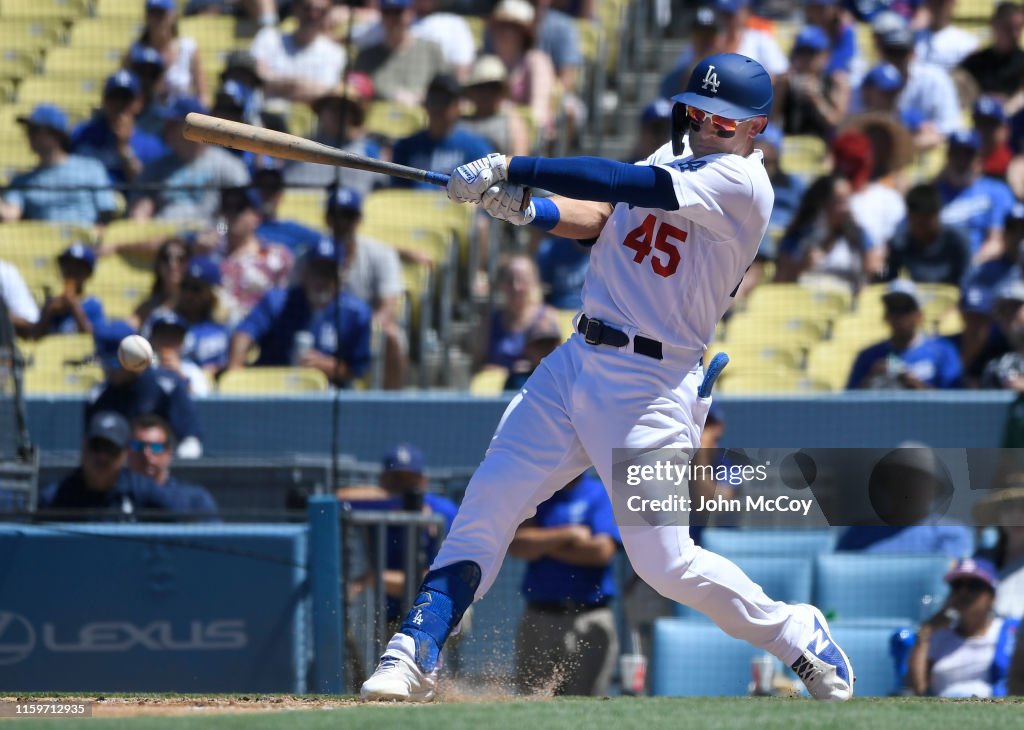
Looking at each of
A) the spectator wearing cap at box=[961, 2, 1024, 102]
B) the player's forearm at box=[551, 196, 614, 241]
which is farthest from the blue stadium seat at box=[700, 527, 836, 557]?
the spectator wearing cap at box=[961, 2, 1024, 102]

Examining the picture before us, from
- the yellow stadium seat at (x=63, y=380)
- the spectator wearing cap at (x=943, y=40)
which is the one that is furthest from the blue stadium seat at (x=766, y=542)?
the spectator wearing cap at (x=943, y=40)

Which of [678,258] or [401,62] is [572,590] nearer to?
[678,258]

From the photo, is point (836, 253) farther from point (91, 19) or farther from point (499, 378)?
point (91, 19)

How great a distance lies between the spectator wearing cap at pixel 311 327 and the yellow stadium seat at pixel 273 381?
0.11m

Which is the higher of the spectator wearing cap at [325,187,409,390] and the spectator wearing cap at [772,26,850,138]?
the spectator wearing cap at [772,26,850,138]

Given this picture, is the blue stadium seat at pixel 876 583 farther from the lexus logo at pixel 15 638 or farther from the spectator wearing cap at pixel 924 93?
the spectator wearing cap at pixel 924 93

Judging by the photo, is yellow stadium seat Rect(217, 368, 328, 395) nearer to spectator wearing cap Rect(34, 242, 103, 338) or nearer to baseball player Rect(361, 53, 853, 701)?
spectator wearing cap Rect(34, 242, 103, 338)

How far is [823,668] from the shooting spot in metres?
4.69

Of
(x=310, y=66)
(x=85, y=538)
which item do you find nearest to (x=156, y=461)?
(x=85, y=538)

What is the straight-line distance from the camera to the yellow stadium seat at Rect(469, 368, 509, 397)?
25.7 feet

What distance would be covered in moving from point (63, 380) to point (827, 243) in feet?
12.6

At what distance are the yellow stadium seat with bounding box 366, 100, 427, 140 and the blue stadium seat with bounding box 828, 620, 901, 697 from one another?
4.23 metres

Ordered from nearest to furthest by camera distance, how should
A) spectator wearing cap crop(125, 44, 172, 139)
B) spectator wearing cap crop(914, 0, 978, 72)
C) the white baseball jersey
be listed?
the white baseball jersey < spectator wearing cap crop(914, 0, 978, 72) < spectator wearing cap crop(125, 44, 172, 139)

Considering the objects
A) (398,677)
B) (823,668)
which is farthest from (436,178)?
(823,668)
